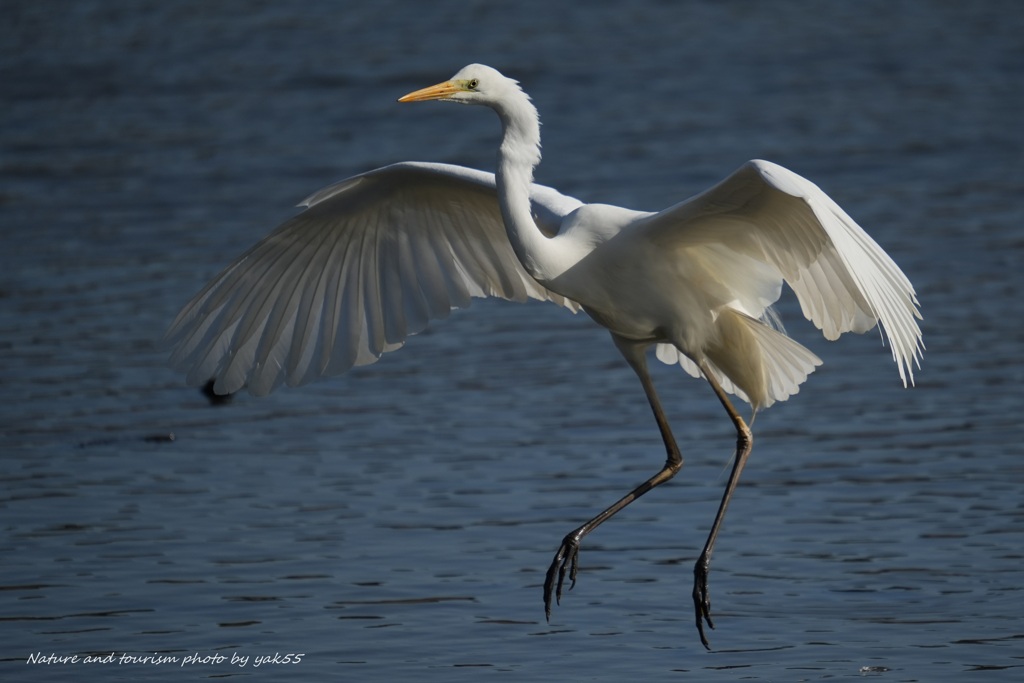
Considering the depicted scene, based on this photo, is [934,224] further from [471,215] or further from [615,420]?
[471,215]

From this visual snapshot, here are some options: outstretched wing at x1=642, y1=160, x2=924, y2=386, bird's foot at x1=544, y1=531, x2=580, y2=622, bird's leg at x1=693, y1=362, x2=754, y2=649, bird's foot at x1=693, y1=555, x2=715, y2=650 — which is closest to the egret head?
outstretched wing at x1=642, y1=160, x2=924, y2=386

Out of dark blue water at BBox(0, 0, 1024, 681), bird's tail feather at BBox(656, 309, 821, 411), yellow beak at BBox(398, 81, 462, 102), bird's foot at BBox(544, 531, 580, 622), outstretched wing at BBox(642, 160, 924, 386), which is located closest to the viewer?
outstretched wing at BBox(642, 160, 924, 386)

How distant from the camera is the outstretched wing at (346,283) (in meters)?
6.99

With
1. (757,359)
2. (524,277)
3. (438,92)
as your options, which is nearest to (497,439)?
(524,277)

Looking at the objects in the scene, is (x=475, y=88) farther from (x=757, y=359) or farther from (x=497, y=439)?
(x=497, y=439)

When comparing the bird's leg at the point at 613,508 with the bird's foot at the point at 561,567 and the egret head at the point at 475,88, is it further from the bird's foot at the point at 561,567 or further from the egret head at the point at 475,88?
the egret head at the point at 475,88

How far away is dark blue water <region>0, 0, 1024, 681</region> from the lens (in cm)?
657

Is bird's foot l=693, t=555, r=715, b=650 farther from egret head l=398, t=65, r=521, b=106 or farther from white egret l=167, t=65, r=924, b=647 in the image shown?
egret head l=398, t=65, r=521, b=106

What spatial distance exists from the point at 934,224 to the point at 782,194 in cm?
721

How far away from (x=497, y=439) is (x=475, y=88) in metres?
3.14

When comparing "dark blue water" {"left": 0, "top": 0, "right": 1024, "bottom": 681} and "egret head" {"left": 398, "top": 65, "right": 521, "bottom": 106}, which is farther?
"dark blue water" {"left": 0, "top": 0, "right": 1024, "bottom": 681}

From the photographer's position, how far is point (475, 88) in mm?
6047

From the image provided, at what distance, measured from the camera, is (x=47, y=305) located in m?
11.3

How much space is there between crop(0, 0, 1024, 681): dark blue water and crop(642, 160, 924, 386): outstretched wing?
1364 mm
